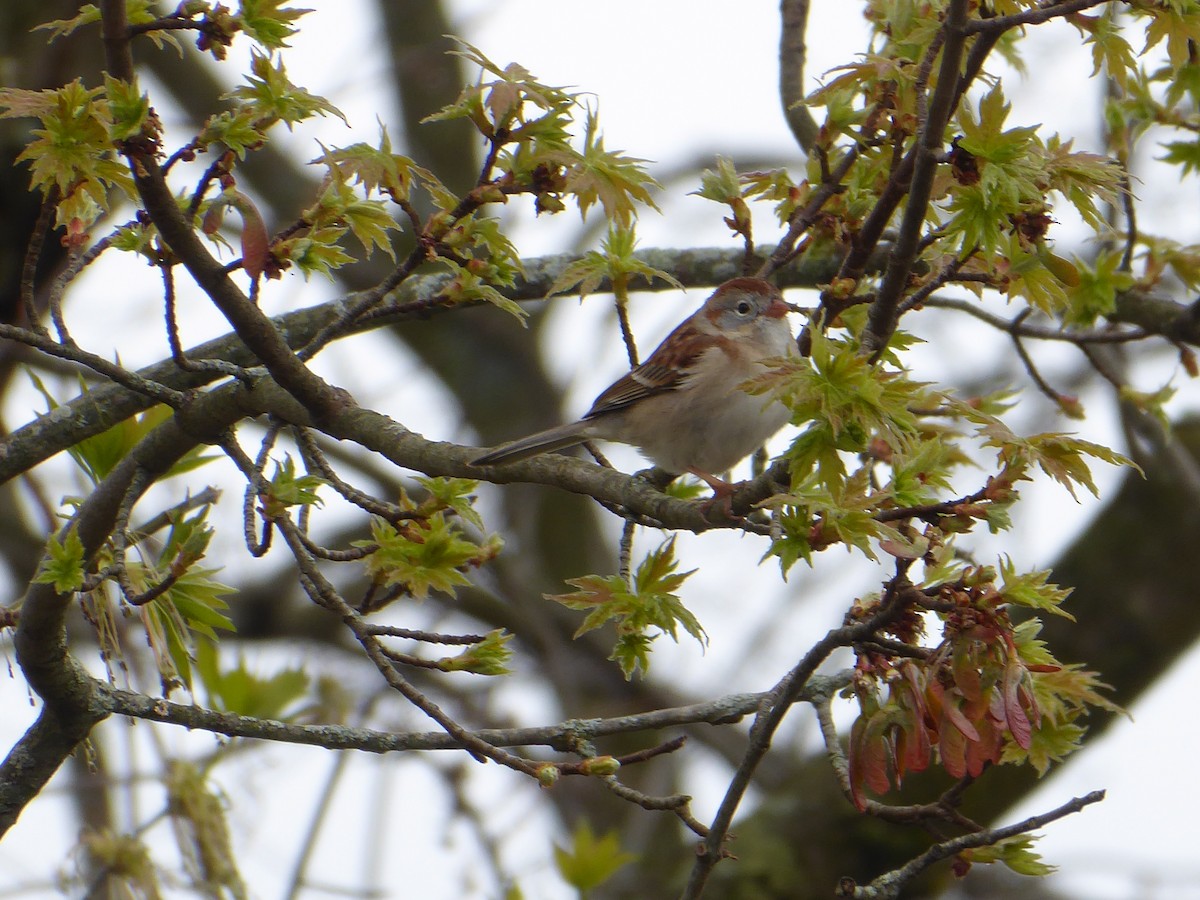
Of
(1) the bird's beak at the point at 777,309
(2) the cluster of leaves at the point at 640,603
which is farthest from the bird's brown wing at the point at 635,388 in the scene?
(2) the cluster of leaves at the point at 640,603

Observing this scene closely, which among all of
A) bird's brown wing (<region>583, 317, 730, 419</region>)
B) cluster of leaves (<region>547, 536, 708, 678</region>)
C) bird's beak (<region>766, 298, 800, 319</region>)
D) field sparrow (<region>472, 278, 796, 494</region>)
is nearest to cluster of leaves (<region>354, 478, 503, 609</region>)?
cluster of leaves (<region>547, 536, 708, 678</region>)

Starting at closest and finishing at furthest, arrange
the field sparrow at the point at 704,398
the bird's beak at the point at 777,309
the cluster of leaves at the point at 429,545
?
the cluster of leaves at the point at 429,545, the field sparrow at the point at 704,398, the bird's beak at the point at 777,309

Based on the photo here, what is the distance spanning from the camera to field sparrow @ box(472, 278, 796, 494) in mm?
4199

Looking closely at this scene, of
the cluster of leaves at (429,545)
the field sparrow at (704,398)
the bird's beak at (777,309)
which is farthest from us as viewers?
the bird's beak at (777,309)

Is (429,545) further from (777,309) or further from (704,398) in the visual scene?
(777,309)

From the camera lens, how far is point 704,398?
14.3 ft

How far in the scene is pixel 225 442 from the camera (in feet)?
10.0

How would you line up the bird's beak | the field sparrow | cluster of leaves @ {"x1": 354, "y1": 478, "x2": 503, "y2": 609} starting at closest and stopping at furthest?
1. cluster of leaves @ {"x1": 354, "y1": 478, "x2": 503, "y2": 609}
2. the field sparrow
3. the bird's beak

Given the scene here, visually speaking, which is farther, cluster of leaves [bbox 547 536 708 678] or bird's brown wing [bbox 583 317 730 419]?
bird's brown wing [bbox 583 317 730 419]

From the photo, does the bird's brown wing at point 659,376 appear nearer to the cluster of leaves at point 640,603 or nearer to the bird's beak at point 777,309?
the bird's beak at point 777,309

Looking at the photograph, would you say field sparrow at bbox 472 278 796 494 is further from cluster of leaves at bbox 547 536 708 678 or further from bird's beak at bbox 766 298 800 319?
cluster of leaves at bbox 547 536 708 678

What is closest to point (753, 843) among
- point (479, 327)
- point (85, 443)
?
point (85, 443)

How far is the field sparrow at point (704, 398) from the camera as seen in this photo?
4199mm

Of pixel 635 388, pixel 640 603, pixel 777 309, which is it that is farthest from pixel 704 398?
pixel 640 603
